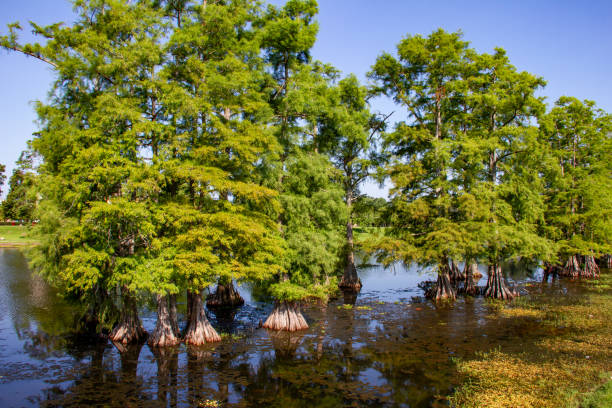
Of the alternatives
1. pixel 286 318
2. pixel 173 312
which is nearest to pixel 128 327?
pixel 173 312

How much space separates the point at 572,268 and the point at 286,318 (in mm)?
37569

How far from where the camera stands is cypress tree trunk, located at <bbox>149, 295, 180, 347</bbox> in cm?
1920

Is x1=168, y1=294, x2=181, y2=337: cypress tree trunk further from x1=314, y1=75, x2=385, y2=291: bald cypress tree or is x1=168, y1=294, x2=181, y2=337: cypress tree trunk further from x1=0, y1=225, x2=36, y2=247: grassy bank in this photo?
x1=0, y1=225, x2=36, y2=247: grassy bank

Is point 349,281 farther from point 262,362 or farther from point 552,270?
point 552,270

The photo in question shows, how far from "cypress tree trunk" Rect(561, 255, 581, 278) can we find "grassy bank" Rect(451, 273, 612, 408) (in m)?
18.4

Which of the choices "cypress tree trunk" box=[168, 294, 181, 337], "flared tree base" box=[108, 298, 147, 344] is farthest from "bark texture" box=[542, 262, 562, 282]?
"flared tree base" box=[108, 298, 147, 344]

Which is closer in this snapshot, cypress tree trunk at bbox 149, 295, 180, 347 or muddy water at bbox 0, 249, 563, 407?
muddy water at bbox 0, 249, 563, 407

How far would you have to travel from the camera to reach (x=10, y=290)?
32812 millimetres

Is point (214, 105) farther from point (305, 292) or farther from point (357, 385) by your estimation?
point (357, 385)

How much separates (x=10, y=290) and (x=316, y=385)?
31.8m

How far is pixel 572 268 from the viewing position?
42.9m

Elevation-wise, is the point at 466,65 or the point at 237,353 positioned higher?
the point at 466,65

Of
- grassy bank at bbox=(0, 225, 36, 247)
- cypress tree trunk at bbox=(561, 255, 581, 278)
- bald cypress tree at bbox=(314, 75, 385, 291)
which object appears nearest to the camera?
bald cypress tree at bbox=(314, 75, 385, 291)

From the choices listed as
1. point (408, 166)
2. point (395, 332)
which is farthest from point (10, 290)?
point (408, 166)
